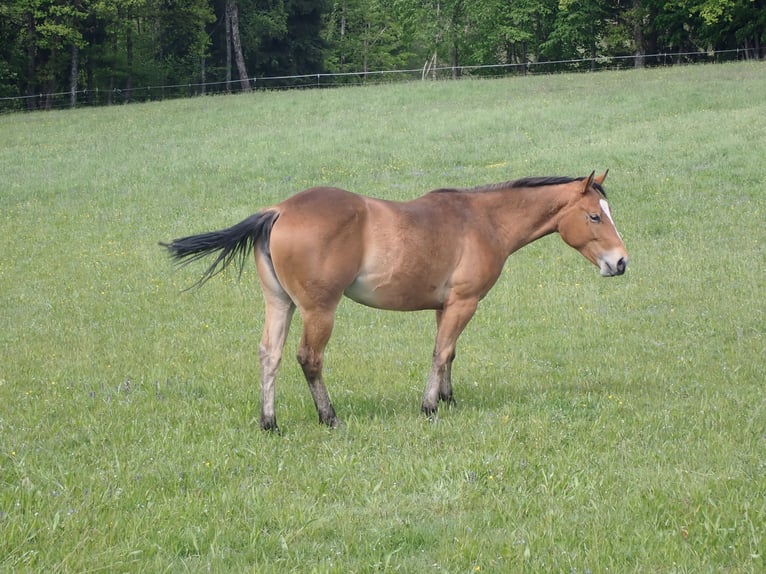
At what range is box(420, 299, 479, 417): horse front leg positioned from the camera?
796cm

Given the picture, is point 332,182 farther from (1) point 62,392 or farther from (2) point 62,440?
(2) point 62,440

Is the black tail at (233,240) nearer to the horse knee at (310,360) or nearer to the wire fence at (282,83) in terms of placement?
the horse knee at (310,360)

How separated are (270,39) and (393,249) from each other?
5811 cm

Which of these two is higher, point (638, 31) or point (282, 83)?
point (638, 31)

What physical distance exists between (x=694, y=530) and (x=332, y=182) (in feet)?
67.2

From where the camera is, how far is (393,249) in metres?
7.80

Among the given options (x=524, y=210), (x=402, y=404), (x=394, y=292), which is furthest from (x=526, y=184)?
(x=402, y=404)

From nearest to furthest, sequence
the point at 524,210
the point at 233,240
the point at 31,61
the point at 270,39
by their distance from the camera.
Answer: the point at 233,240
the point at 524,210
the point at 31,61
the point at 270,39

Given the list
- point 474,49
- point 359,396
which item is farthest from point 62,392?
point 474,49

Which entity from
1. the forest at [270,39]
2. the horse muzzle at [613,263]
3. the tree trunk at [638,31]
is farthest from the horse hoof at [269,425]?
the tree trunk at [638,31]

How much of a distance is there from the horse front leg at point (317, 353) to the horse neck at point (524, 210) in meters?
2.00

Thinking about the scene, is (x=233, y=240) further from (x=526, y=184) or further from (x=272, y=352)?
(x=526, y=184)

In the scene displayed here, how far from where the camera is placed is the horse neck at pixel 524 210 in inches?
333

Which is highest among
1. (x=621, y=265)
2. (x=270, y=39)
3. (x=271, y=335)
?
(x=270, y=39)
